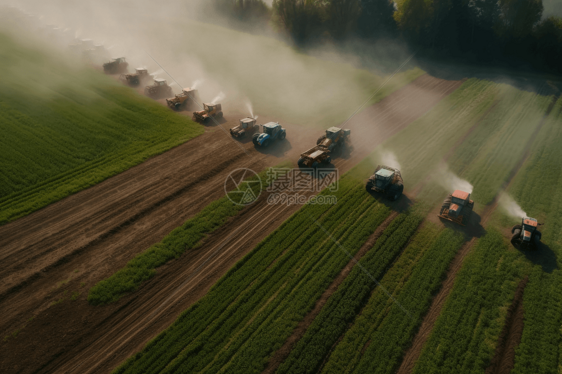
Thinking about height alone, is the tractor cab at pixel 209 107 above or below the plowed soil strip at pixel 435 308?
above

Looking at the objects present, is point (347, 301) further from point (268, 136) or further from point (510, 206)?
point (268, 136)

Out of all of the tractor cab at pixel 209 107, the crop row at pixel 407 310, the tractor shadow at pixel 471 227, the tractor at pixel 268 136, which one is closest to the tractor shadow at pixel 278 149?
the tractor at pixel 268 136

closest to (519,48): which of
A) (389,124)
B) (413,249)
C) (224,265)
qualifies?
(389,124)

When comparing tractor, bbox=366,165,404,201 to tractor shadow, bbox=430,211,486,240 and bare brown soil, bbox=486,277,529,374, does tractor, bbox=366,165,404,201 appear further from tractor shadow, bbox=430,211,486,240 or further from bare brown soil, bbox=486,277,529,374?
bare brown soil, bbox=486,277,529,374

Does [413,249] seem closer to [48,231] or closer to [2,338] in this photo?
[2,338]

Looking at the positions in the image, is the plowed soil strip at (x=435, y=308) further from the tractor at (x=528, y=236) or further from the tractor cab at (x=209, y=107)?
the tractor cab at (x=209, y=107)

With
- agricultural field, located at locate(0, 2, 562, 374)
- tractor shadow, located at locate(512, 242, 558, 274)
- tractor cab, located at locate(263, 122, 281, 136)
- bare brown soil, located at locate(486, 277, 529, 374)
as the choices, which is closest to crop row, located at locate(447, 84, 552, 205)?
agricultural field, located at locate(0, 2, 562, 374)
